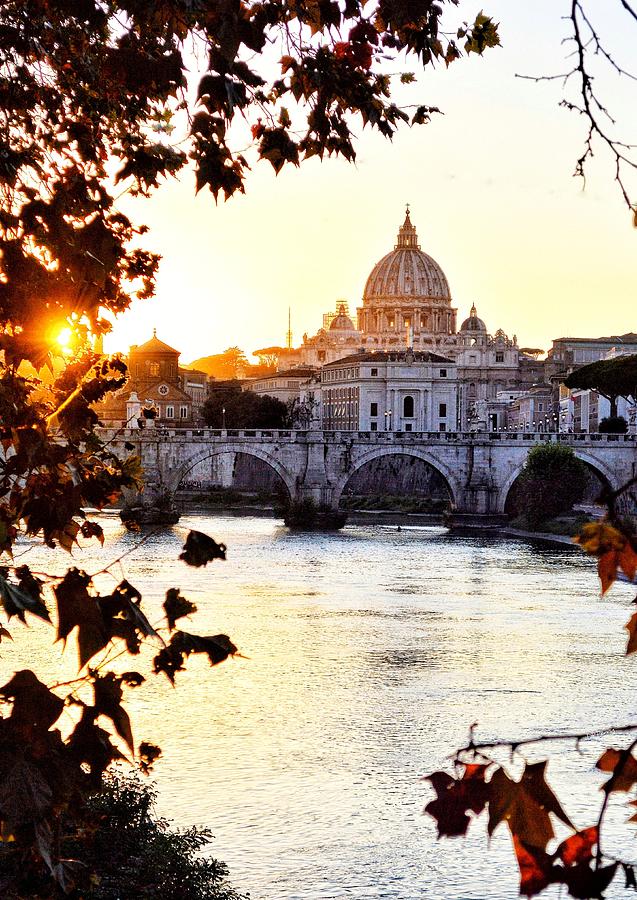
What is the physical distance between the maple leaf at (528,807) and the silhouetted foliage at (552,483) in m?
43.2

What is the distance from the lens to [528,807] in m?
2.04

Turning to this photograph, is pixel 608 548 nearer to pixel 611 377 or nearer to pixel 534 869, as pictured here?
pixel 534 869

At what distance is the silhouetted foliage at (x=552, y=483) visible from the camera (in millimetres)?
45000

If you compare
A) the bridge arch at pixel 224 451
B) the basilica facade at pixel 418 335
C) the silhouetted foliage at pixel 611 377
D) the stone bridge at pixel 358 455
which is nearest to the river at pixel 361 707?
the silhouetted foliage at pixel 611 377

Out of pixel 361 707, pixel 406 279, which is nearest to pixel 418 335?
pixel 406 279

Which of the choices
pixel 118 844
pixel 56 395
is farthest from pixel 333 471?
pixel 56 395

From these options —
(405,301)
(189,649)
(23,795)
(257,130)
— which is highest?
(405,301)

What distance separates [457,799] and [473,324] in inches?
5200

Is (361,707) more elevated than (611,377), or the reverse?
(611,377)

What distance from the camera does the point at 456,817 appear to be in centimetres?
217

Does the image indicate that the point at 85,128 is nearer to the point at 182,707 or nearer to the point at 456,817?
the point at 456,817

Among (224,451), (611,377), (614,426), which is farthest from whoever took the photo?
(614,426)

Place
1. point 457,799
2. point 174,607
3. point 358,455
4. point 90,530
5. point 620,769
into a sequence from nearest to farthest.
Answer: point 620,769 → point 457,799 → point 174,607 → point 90,530 → point 358,455

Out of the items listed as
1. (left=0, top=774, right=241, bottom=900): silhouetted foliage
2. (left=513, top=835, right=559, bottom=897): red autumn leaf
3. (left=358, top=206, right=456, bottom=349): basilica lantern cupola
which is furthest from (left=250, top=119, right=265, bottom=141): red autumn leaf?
(left=358, top=206, right=456, bottom=349): basilica lantern cupola
